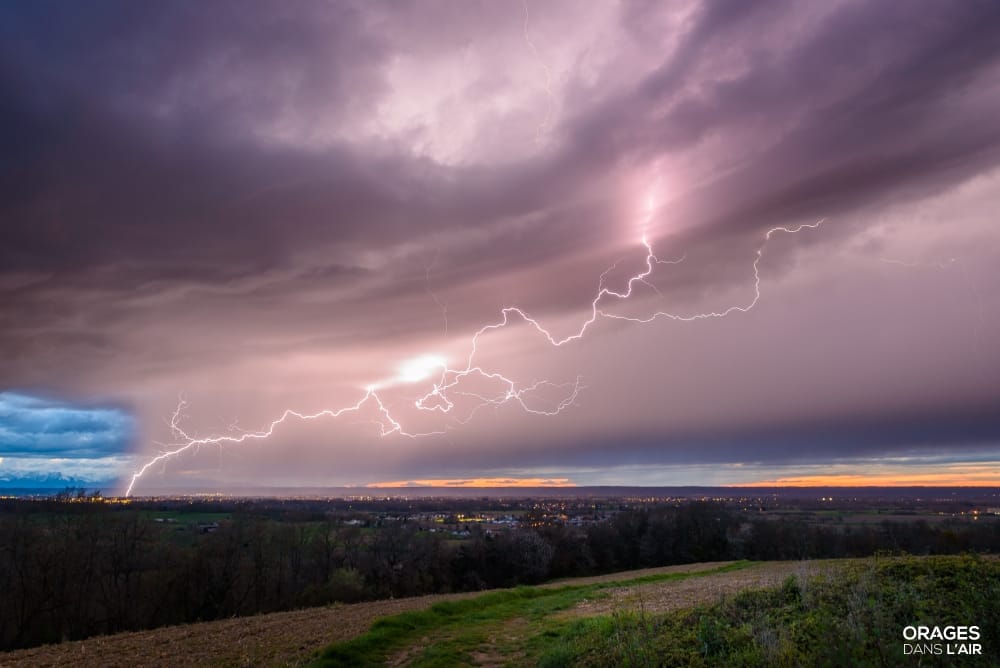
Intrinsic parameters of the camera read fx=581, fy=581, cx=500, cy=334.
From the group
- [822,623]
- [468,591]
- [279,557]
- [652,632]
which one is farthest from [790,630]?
[279,557]

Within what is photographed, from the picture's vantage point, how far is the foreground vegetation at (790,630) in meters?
8.38

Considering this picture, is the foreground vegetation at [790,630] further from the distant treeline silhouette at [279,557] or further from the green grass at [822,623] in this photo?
the distant treeline silhouette at [279,557]

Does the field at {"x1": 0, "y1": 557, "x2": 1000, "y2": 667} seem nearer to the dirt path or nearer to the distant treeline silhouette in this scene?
the dirt path

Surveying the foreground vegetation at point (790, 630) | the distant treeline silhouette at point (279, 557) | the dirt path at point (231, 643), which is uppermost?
the foreground vegetation at point (790, 630)

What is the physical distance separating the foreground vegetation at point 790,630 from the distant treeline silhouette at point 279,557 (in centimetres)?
3334

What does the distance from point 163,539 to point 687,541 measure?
59.9m

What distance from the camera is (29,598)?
129 ft

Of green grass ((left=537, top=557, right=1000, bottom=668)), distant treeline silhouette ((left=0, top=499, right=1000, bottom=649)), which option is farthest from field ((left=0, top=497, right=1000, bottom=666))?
distant treeline silhouette ((left=0, top=499, right=1000, bottom=649))

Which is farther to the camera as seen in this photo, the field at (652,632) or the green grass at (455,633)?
the green grass at (455,633)

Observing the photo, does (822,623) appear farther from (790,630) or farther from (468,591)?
(468,591)

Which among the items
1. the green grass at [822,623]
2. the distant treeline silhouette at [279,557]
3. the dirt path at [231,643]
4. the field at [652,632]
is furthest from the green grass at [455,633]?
the distant treeline silhouette at [279,557]

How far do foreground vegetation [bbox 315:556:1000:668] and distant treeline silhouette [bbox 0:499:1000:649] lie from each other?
33.3 metres

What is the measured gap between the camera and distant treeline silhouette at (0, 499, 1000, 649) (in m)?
40.1

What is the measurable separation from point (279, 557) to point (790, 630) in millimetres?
52277
